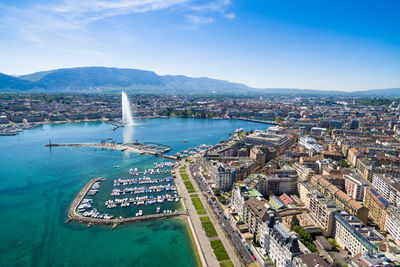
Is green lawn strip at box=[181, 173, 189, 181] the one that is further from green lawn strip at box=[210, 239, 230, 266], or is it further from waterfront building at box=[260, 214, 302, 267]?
waterfront building at box=[260, 214, 302, 267]

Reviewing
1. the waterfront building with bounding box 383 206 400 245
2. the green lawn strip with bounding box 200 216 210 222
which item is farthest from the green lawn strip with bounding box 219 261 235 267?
the waterfront building with bounding box 383 206 400 245

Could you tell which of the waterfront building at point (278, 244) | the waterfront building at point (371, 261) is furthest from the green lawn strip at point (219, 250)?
the waterfront building at point (371, 261)

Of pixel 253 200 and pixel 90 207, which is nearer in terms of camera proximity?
pixel 253 200

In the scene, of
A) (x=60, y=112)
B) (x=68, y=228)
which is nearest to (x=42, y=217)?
(x=68, y=228)

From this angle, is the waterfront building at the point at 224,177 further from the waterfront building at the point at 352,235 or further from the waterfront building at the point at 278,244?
the waterfront building at the point at 352,235

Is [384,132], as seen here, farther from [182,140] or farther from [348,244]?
[348,244]

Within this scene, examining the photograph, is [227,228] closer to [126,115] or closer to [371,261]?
[371,261]
